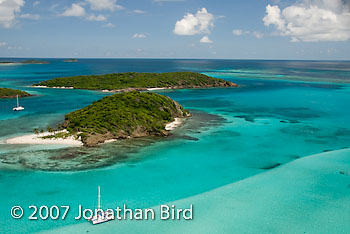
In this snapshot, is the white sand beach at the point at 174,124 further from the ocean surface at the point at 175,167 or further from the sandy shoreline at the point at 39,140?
the sandy shoreline at the point at 39,140

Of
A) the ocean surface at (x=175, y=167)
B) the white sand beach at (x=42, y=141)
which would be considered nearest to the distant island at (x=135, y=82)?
the ocean surface at (x=175, y=167)

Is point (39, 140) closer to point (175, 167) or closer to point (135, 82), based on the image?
point (175, 167)

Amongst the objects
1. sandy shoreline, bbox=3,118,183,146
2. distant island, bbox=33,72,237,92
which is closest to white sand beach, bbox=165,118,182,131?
sandy shoreline, bbox=3,118,183,146

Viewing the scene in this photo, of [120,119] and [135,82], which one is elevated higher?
[135,82]

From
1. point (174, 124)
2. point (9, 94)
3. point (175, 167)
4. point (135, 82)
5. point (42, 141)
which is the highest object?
point (135, 82)

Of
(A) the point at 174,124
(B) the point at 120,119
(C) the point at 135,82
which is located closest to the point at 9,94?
(C) the point at 135,82

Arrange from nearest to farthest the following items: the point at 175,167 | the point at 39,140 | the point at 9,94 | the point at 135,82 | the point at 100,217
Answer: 1. the point at 100,217
2. the point at 175,167
3. the point at 39,140
4. the point at 9,94
5. the point at 135,82

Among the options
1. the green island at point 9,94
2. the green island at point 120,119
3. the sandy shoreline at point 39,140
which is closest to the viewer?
the sandy shoreline at point 39,140

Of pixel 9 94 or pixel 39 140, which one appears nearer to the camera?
pixel 39 140

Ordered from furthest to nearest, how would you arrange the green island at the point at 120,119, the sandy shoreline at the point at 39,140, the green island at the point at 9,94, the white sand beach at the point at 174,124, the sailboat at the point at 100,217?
1. the green island at the point at 9,94
2. the white sand beach at the point at 174,124
3. the green island at the point at 120,119
4. the sandy shoreline at the point at 39,140
5. the sailboat at the point at 100,217
